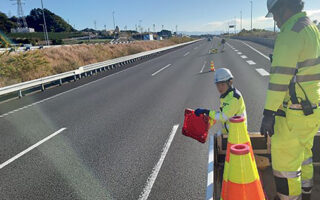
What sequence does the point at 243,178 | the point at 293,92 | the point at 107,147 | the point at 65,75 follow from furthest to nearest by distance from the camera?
the point at 65,75
the point at 107,147
the point at 293,92
the point at 243,178

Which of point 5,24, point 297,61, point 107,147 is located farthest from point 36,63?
point 5,24

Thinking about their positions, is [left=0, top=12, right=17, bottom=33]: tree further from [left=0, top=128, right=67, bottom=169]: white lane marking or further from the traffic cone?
the traffic cone

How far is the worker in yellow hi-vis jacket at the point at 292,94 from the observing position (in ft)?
7.97

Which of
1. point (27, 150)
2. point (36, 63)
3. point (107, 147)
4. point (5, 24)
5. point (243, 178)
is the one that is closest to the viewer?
point (243, 178)

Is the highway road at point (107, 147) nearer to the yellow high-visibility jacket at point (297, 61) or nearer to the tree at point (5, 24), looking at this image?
the yellow high-visibility jacket at point (297, 61)

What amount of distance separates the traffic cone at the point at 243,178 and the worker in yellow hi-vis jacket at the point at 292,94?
21.2 inches

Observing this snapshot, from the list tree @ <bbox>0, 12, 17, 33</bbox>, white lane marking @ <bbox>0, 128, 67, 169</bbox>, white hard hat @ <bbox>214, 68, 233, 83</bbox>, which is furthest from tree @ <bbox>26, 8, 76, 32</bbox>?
white hard hat @ <bbox>214, 68, 233, 83</bbox>

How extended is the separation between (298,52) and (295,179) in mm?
1274

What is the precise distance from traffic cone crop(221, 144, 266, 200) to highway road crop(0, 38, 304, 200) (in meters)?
1.60

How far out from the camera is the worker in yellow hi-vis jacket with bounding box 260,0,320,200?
2.43 meters

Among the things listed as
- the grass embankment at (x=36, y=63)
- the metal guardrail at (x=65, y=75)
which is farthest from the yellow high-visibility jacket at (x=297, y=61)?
the grass embankment at (x=36, y=63)

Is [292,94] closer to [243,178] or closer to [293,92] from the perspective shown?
[293,92]

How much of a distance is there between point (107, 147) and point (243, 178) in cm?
405

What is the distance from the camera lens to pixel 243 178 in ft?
7.32
